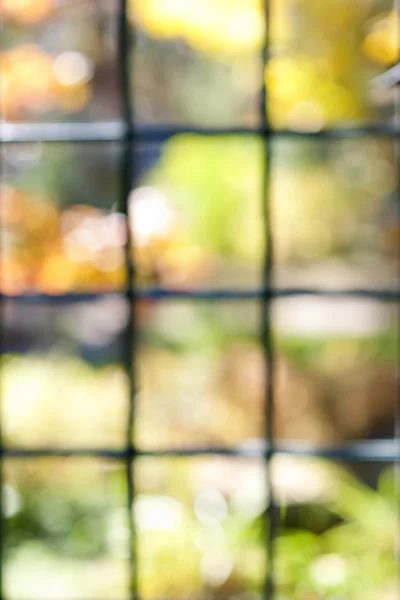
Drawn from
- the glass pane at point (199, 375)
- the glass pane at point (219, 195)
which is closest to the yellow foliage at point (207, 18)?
the glass pane at point (219, 195)

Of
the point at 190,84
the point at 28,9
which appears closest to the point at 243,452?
the point at 28,9

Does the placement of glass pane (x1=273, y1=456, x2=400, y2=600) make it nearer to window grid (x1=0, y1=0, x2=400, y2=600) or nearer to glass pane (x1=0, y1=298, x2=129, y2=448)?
window grid (x1=0, y1=0, x2=400, y2=600)

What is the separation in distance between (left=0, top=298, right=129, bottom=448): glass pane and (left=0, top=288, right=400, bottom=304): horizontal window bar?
42 centimetres

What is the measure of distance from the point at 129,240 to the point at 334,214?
2.97 feet

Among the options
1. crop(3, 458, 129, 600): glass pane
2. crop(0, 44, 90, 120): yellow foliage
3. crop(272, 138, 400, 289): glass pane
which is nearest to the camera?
crop(3, 458, 129, 600): glass pane

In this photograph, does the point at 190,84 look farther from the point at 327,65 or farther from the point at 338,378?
the point at 338,378

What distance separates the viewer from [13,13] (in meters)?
1.35

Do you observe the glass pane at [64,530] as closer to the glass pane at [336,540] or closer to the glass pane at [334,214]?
the glass pane at [336,540]

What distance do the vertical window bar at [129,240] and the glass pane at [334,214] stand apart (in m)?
0.77

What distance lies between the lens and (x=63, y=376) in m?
1.73

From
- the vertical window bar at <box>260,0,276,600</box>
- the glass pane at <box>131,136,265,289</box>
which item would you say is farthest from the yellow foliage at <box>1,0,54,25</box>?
the vertical window bar at <box>260,0,276,600</box>

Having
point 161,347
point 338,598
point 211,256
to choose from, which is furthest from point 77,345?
point 338,598

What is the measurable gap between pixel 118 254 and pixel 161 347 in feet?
2.78

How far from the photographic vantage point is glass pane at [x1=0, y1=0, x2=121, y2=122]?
1.31 m
